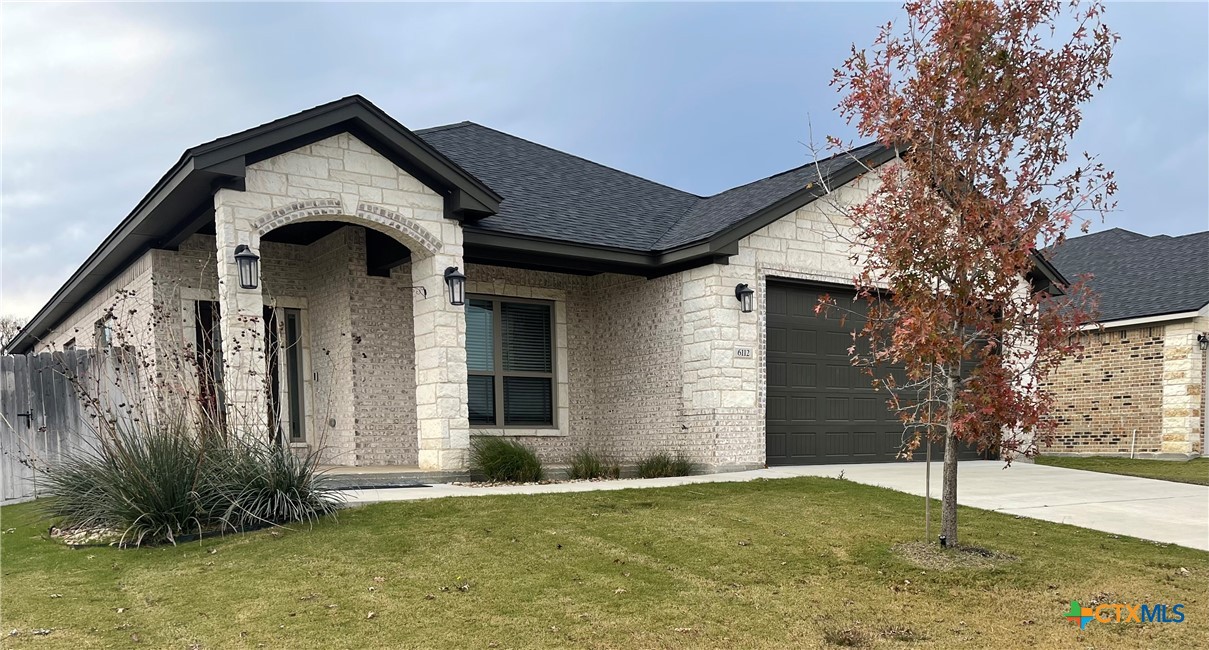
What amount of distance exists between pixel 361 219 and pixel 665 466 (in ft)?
16.9

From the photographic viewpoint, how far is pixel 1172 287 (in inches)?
688

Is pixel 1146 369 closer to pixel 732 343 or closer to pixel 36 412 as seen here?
pixel 732 343

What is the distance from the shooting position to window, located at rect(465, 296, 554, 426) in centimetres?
1197

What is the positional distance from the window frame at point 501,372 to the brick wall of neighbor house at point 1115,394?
439 inches

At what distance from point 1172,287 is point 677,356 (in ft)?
42.1

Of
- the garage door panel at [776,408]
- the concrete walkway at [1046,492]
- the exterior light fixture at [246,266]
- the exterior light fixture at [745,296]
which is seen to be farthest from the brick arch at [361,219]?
the garage door panel at [776,408]

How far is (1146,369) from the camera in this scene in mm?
16844

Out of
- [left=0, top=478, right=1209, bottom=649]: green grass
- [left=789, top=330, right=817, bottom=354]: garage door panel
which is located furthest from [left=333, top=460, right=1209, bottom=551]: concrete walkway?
[left=789, top=330, right=817, bottom=354]: garage door panel

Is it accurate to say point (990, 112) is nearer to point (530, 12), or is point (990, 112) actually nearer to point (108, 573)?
point (108, 573)

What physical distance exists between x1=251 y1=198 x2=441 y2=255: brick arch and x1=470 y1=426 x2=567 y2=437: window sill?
3.04 meters

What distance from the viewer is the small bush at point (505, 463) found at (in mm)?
9844

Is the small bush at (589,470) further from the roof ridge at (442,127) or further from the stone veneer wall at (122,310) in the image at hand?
the roof ridge at (442,127)

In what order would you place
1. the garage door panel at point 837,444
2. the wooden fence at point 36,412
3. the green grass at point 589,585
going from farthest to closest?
the garage door panel at point 837,444, the wooden fence at point 36,412, the green grass at point 589,585

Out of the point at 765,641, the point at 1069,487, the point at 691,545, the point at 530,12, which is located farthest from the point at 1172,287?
the point at 765,641
